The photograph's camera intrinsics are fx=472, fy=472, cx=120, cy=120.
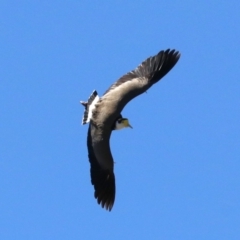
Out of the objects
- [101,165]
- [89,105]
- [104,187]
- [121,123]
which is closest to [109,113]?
[121,123]

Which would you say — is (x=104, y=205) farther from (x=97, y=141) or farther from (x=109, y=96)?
(x=109, y=96)

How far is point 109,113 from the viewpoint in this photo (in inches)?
384

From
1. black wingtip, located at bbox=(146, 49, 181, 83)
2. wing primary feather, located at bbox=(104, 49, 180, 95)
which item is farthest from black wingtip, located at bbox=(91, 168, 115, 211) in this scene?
black wingtip, located at bbox=(146, 49, 181, 83)

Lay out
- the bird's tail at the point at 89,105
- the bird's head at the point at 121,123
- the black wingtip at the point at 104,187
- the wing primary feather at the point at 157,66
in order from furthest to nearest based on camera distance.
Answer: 1. the wing primary feather at the point at 157,66
2. the black wingtip at the point at 104,187
3. the bird's tail at the point at 89,105
4. the bird's head at the point at 121,123

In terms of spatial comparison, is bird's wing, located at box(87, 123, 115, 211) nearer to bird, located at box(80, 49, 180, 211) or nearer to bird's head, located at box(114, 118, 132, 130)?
bird, located at box(80, 49, 180, 211)

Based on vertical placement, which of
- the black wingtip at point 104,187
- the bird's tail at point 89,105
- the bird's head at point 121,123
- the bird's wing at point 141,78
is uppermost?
the bird's wing at point 141,78

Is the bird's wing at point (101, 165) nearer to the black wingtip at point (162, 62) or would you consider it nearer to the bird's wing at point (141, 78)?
the bird's wing at point (141, 78)

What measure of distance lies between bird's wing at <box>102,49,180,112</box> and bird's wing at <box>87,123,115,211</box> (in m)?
0.68

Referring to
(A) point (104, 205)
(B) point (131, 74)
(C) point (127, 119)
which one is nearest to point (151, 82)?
(B) point (131, 74)

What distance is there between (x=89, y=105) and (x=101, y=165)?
4.51 feet

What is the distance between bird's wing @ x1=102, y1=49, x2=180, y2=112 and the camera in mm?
9992

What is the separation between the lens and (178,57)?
10797 mm

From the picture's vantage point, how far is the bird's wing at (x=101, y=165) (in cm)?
994

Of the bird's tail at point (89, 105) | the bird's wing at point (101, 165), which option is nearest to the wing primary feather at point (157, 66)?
the bird's tail at point (89, 105)
